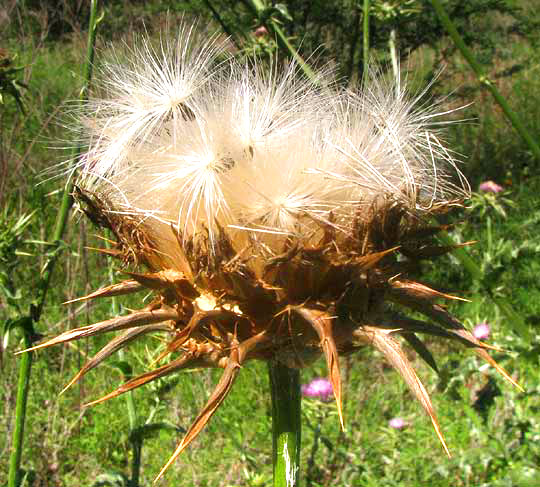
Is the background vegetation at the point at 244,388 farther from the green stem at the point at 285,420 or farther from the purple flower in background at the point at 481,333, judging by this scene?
the green stem at the point at 285,420

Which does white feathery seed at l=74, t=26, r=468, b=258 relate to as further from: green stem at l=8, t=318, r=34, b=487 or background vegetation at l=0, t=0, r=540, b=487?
green stem at l=8, t=318, r=34, b=487

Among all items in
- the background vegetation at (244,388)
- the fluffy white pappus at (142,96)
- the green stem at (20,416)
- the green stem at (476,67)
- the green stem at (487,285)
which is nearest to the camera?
the fluffy white pappus at (142,96)

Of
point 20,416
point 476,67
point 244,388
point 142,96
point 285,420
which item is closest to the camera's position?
point 285,420

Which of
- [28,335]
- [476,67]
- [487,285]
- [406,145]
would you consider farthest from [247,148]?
[487,285]

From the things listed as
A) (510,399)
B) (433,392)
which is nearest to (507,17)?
(433,392)

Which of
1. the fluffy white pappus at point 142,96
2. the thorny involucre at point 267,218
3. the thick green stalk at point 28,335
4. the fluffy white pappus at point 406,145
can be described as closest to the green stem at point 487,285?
the fluffy white pappus at point 406,145

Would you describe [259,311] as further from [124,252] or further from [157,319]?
[124,252]

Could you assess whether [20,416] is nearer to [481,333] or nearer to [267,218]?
→ [267,218]

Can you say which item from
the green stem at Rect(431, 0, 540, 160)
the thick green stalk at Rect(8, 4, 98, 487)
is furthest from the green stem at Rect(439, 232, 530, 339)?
the thick green stalk at Rect(8, 4, 98, 487)
